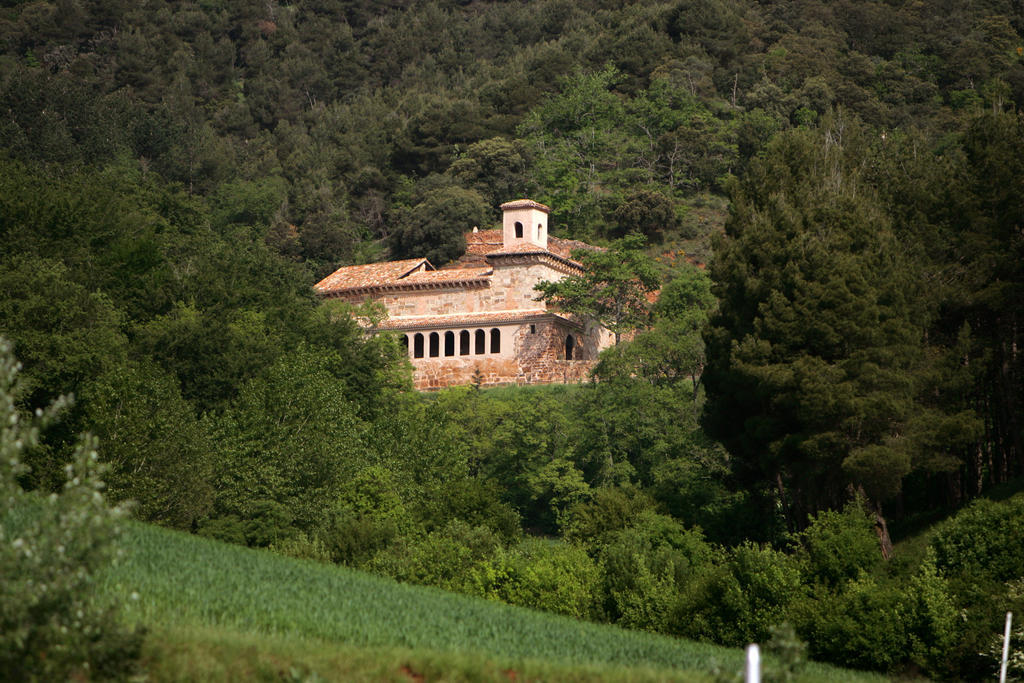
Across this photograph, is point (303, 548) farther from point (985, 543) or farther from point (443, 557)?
point (985, 543)

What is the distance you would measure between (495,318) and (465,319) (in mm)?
1967

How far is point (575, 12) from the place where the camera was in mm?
146375

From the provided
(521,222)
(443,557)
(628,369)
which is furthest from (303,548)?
(521,222)

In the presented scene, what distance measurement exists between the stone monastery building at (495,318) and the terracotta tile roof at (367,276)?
0.14m

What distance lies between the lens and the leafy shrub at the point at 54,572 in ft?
54.4

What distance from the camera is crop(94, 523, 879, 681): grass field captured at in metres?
20.4

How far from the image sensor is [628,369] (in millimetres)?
67125

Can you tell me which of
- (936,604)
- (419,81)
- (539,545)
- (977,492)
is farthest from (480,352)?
(419,81)

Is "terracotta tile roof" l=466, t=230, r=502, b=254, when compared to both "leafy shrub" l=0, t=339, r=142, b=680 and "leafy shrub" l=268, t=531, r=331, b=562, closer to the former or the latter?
"leafy shrub" l=268, t=531, r=331, b=562

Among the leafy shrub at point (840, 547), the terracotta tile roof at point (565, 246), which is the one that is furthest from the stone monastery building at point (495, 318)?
the leafy shrub at point (840, 547)

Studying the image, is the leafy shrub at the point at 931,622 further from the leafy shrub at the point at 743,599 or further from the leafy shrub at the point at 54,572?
the leafy shrub at the point at 54,572

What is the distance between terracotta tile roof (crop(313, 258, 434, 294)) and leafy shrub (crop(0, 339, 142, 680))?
61.8 metres

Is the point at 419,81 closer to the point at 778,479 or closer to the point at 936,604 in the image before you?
the point at 778,479

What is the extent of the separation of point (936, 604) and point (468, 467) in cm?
3345
